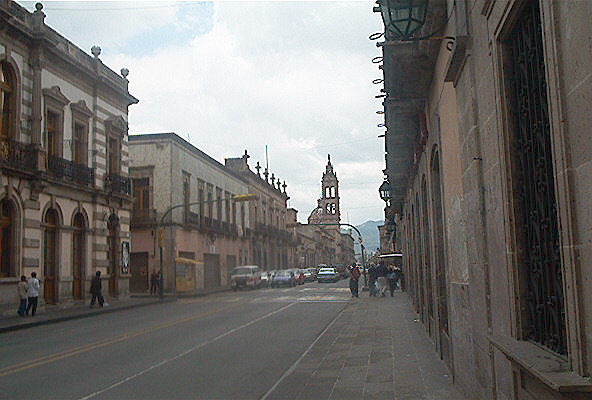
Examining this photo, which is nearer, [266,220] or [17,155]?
[17,155]

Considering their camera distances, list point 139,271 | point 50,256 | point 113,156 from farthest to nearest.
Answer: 1. point 139,271
2. point 113,156
3. point 50,256

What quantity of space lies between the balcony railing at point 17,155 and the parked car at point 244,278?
24085 millimetres

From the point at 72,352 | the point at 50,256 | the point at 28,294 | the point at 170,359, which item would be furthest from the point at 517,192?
the point at 50,256

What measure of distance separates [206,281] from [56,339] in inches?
1414

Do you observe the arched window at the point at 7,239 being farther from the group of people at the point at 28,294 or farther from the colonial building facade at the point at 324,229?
the colonial building facade at the point at 324,229

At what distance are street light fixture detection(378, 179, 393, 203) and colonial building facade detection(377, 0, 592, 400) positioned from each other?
49.6 ft

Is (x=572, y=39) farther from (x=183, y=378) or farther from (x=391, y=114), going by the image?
(x=391, y=114)

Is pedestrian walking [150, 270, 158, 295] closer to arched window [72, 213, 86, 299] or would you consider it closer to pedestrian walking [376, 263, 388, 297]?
arched window [72, 213, 86, 299]

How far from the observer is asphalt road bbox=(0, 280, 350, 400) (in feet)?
28.5

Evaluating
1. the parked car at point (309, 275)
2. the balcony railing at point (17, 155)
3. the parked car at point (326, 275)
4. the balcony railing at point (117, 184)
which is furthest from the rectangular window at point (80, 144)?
the parked car at point (309, 275)

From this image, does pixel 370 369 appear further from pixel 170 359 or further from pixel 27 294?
pixel 27 294

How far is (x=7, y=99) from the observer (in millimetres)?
23172

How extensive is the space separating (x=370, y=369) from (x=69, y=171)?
21.1m

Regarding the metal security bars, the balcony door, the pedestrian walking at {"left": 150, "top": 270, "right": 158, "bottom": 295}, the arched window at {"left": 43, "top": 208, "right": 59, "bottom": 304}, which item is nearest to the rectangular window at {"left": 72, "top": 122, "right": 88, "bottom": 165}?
the arched window at {"left": 43, "top": 208, "right": 59, "bottom": 304}
